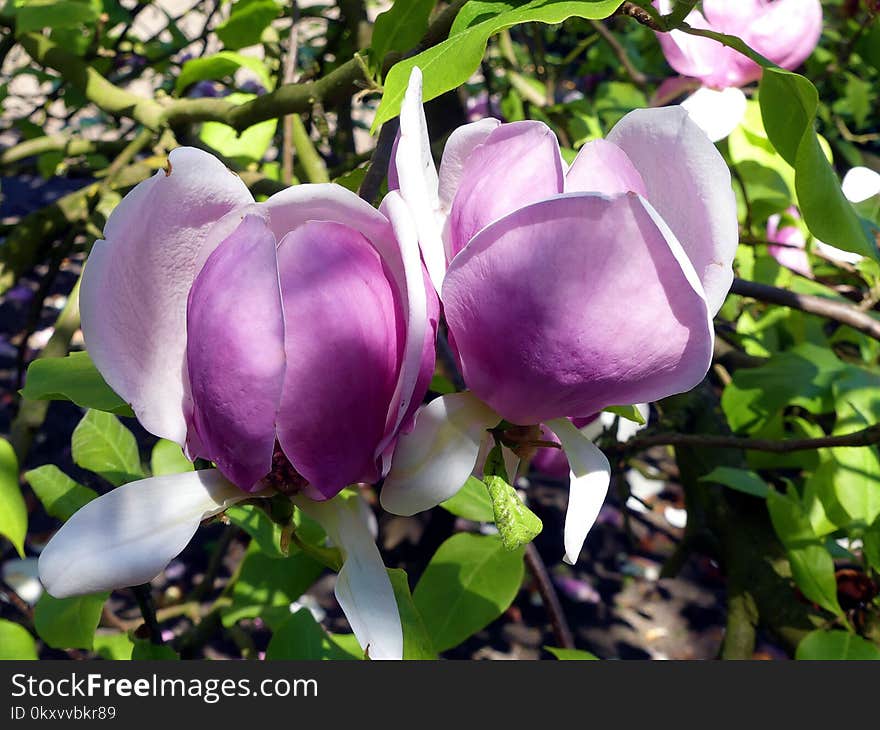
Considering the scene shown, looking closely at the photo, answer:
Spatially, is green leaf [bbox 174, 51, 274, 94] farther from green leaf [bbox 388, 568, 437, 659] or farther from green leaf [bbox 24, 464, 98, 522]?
green leaf [bbox 388, 568, 437, 659]

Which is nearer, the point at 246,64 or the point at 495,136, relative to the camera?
the point at 495,136

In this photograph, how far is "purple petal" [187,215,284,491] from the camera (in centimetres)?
29

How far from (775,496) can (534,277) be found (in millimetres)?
601

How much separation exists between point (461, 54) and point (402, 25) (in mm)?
139

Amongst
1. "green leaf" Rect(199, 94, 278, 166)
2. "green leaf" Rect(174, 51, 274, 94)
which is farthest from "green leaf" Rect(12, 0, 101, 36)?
"green leaf" Rect(199, 94, 278, 166)

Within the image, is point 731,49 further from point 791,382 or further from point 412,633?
point 412,633

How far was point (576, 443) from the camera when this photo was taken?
342 millimetres

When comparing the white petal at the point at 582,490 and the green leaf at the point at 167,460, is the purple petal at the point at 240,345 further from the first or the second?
the green leaf at the point at 167,460

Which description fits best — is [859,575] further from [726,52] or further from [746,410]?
[726,52]

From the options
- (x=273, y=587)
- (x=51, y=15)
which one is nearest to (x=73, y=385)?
(x=273, y=587)

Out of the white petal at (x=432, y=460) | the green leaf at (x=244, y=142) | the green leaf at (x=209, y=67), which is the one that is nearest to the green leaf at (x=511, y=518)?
the white petal at (x=432, y=460)

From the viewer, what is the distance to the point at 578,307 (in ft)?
0.96

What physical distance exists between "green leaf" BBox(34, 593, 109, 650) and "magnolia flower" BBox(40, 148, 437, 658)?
0.27m

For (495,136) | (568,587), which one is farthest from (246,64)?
(568,587)
